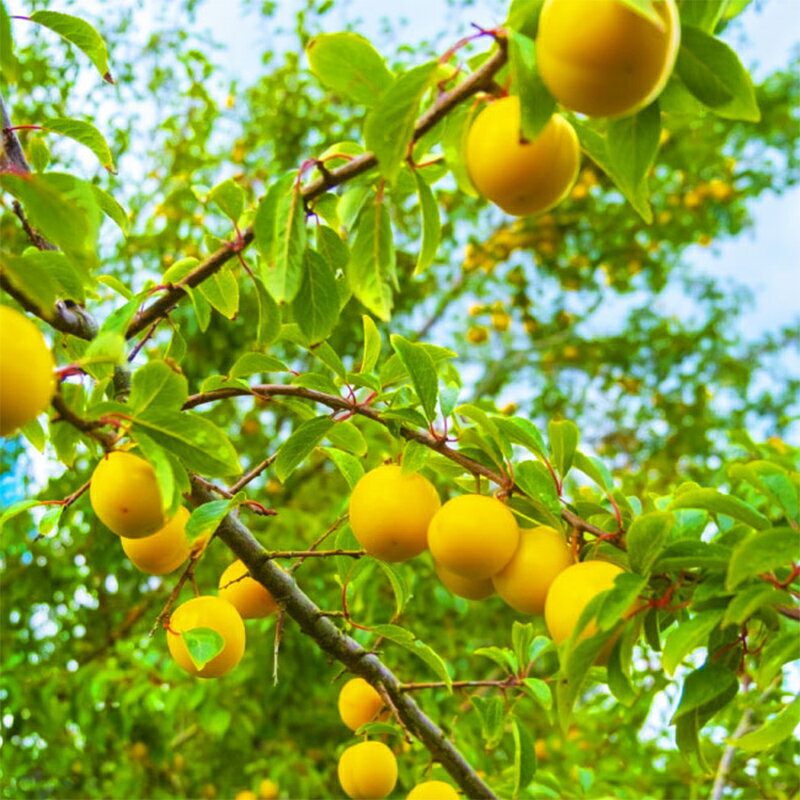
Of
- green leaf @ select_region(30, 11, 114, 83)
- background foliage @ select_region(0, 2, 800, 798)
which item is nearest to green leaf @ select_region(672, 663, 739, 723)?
background foliage @ select_region(0, 2, 800, 798)

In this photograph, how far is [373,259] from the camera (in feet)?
2.06

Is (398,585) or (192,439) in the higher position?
(192,439)

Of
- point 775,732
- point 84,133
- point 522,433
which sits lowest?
point 775,732

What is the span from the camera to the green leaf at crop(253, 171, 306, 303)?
567 mm

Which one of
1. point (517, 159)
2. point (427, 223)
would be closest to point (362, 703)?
point (427, 223)

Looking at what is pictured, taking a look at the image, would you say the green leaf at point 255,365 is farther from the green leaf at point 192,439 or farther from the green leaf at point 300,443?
the green leaf at point 192,439

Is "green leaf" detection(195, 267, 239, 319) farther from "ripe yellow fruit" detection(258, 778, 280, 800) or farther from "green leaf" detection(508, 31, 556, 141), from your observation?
"ripe yellow fruit" detection(258, 778, 280, 800)

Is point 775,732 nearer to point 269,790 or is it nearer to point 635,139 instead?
point 635,139

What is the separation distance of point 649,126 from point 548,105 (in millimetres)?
81

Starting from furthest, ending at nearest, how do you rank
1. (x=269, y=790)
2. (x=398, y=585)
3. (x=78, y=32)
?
(x=269, y=790)
(x=398, y=585)
(x=78, y=32)

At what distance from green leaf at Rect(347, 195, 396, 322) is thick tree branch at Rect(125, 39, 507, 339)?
0.15 feet

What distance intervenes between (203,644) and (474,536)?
256 mm

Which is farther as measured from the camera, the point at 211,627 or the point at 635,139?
the point at 211,627

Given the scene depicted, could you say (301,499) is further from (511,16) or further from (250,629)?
(511,16)
